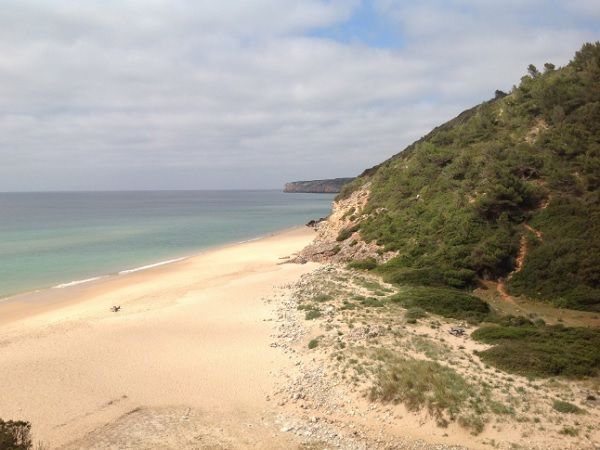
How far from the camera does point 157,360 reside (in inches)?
566

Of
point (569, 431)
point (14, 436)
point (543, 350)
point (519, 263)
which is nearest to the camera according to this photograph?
point (14, 436)

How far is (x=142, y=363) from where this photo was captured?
14.1m

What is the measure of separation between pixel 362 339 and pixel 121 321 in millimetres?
10586

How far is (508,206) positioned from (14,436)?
2351 centimetres

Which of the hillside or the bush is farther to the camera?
the hillside

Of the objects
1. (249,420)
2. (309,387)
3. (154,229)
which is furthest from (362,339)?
(154,229)

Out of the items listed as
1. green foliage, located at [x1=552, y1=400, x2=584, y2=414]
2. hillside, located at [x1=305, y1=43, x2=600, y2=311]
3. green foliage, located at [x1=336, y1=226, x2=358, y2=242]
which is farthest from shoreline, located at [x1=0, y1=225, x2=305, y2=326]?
green foliage, located at [x1=552, y1=400, x2=584, y2=414]

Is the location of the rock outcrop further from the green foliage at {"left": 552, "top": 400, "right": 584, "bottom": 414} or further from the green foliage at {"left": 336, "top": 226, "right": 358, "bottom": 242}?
the green foliage at {"left": 552, "top": 400, "right": 584, "bottom": 414}

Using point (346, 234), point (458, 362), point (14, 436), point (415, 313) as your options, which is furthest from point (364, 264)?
point (14, 436)

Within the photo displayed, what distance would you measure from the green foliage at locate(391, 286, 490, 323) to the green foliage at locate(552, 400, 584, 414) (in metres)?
6.25

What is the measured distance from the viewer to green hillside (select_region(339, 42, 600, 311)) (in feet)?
67.1

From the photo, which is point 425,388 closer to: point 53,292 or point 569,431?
point 569,431

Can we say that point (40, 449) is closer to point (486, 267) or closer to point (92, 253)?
point (486, 267)

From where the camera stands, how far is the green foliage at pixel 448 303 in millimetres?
16953
